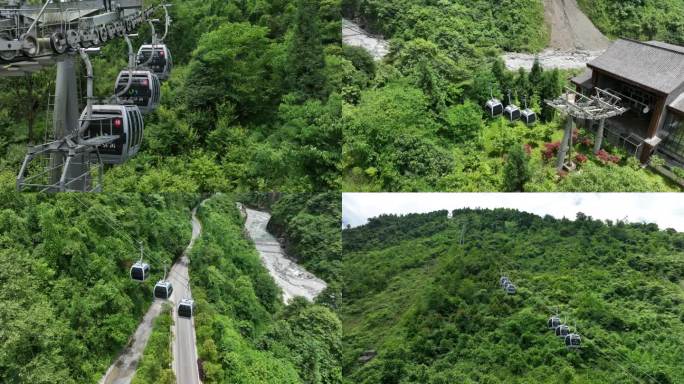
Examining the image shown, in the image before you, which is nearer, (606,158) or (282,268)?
(282,268)

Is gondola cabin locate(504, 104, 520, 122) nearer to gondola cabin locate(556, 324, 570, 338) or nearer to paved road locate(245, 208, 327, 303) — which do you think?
gondola cabin locate(556, 324, 570, 338)

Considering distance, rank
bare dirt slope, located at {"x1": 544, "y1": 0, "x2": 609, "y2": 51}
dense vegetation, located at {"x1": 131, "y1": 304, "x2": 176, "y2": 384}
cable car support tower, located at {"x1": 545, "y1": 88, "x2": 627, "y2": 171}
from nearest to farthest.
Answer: dense vegetation, located at {"x1": 131, "y1": 304, "x2": 176, "y2": 384} → cable car support tower, located at {"x1": 545, "y1": 88, "x2": 627, "y2": 171} → bare dirt slope, located at {"x1": 544, "y1": 0, "x2": 609, "y2": 51}

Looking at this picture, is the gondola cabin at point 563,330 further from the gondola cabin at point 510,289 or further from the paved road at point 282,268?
the paved road at point 282,268

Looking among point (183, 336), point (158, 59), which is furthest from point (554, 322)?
point (158, 59)

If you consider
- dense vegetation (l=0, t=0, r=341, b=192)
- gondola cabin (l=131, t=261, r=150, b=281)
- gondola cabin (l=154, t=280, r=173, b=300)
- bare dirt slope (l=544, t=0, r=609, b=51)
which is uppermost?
bare dirt slope (l=544, t=0, r=609, b=51)

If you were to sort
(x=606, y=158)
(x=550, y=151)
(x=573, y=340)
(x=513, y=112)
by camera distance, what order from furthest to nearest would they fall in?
(x=513, y=112), (x=550, y=151), (x=606, y=158), (x=573, y=340)

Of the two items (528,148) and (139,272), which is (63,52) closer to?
(139,272)

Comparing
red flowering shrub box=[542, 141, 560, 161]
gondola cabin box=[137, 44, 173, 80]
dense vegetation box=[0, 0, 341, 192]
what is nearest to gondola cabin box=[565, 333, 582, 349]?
red flowering shrub box=[542, 141, 560, 161]

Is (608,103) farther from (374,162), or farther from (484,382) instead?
(484,382)
